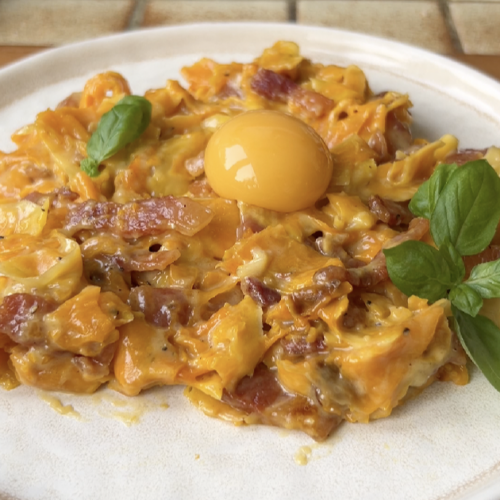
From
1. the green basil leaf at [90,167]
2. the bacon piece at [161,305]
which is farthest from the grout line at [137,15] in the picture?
the bacon piece at [161,305]

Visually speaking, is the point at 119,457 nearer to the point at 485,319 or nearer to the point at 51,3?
the point at 485,319

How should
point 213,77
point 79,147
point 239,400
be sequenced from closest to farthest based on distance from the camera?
point 239,400, point 79,147, point 213,77

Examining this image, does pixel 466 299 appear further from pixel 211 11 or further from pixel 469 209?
pixel 211 11

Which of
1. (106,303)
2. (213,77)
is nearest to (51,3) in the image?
(213,77)

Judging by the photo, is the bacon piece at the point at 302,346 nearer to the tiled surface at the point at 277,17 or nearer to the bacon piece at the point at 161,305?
the bacon piece at the point at 161,305

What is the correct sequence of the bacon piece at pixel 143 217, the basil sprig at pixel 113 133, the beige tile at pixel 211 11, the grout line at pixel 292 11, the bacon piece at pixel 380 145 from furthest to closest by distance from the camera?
the grout line at pixel 292 11 → the beige tile at pixel 211 11 → the bacon piece at pixel 380 145 → the basil sprig at pixel 113 133 → the bacon piece at pixel 143 217

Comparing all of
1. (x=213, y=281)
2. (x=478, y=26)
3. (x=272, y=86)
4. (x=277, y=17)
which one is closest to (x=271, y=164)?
(x=213, y=281)
